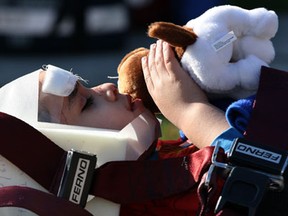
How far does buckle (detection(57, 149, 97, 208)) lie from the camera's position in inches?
64.6

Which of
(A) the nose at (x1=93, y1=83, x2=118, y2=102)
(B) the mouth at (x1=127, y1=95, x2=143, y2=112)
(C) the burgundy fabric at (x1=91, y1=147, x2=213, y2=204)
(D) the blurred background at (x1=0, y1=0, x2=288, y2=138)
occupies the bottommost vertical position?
(D) the blurred background at (x1=0, y1=0, x2=288, y2=138)

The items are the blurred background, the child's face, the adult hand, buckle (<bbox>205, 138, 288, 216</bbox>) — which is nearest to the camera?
buckle (<bbox>205, 138, 288, 216</bbox>)

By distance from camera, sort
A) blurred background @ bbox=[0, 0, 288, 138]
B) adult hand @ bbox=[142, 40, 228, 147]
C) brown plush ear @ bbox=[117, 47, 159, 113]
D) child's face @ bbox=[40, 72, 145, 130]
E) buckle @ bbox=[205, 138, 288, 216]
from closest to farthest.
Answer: buckle @ bbox=[205, 138, 288, 216] → adult hand @ bbox=[142, 40, 228, 147] → child's face @ bbox=[40, 72, 145, 130] → brown plush ear @ bbox=[117, 47, 159, 113] → blurred background @ bbox=[0, 0, 288, 138]

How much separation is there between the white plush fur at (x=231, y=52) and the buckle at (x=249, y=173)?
32cm

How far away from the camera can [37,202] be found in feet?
5.13

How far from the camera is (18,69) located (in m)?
6.17

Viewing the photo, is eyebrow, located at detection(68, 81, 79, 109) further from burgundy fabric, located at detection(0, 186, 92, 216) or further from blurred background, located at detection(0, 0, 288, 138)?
blurred background, located at detection(0, 0, 288, 138)

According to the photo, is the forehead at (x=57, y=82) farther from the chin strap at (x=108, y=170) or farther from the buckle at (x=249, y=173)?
the buckle at (x=249, y=173)

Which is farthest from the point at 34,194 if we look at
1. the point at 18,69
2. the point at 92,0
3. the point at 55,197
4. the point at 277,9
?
the point at 277,9

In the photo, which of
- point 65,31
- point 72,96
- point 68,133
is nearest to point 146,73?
point 72,96

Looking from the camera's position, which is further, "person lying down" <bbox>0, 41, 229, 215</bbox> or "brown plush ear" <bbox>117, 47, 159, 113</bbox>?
"brown plush ear" <bbox>117, 47, 159, 113</bbox>

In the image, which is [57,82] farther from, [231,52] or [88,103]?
[231,52]

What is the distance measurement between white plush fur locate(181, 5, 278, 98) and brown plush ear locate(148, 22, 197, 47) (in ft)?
0.06

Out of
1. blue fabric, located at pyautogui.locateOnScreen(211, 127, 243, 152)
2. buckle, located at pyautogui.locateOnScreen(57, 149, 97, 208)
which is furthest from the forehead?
blue fabric, located at pyautogui.locateOnScreen(211, 127, 243, 152)
